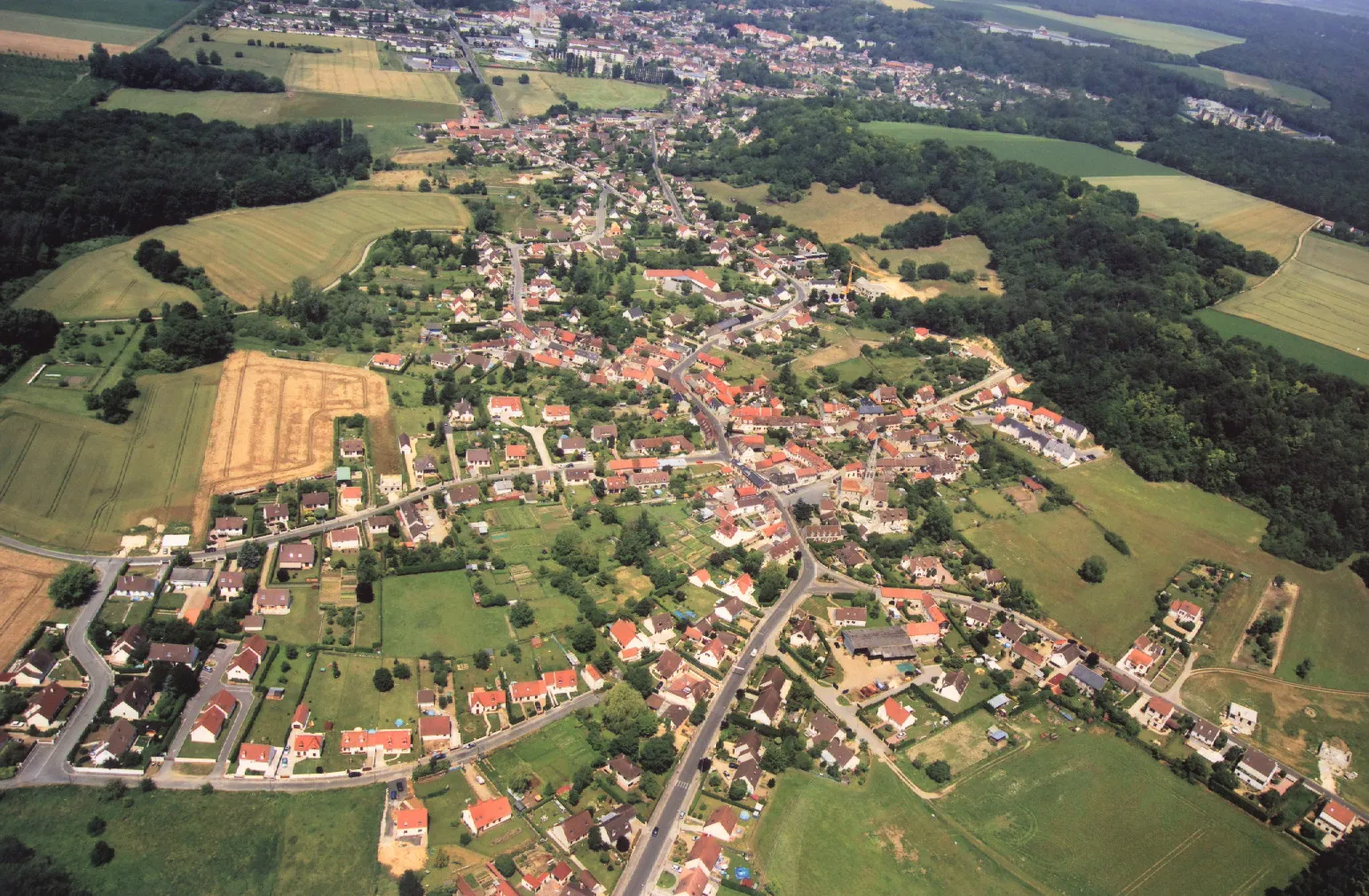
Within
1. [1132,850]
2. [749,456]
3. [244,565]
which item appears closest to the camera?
[1132,850]

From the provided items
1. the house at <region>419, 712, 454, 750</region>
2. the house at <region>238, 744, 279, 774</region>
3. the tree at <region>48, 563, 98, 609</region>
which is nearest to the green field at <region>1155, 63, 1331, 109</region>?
the house at <region>419, 712, 454, 750</region>

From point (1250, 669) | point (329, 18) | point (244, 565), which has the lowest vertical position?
point (1250, 669)

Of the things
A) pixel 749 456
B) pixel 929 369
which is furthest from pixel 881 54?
pixel 749 456

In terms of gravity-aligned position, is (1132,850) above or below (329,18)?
below

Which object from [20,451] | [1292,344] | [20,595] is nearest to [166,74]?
[20,451]

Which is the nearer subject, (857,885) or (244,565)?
(857,885)

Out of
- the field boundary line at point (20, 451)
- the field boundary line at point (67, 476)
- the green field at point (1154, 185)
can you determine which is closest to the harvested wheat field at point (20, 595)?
the field boundary line at point (67, 476)

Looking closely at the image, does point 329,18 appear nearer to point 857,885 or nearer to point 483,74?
point 483,74
